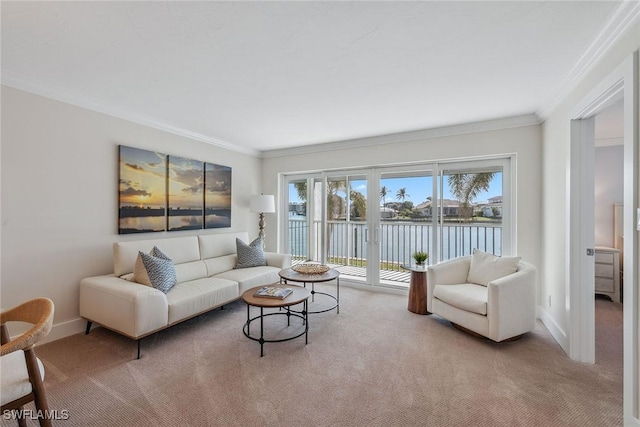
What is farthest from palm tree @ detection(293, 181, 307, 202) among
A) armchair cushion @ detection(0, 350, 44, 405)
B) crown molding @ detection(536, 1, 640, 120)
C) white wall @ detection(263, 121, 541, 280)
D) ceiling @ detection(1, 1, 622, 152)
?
armchair cushion @ detection(0, 350, 44, 405)

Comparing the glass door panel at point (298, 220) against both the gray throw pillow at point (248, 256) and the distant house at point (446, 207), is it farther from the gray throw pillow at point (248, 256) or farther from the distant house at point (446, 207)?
the distant house at point (446, 207)

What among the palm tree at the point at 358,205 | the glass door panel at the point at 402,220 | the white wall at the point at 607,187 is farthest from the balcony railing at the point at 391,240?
the white wall at the point at 607,187

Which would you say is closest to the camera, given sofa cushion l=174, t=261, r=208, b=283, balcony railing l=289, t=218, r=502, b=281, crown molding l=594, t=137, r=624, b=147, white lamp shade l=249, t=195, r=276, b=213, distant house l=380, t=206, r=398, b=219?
sofa cushion l=174, t=261, r=208, b=283

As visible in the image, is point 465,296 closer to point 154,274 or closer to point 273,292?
point 273,292

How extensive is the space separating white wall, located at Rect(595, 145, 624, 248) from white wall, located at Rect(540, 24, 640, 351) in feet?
6.19

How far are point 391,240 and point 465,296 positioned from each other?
5.92 feet

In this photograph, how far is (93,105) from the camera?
112 inches

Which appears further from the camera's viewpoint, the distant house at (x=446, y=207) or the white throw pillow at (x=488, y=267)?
the distant house at (x=446, y=207)

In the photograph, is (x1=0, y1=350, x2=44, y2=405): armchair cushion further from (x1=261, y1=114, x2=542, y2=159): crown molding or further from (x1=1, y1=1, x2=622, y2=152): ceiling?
(x1=261, y1=114, x2=542, y2=159): crown molding

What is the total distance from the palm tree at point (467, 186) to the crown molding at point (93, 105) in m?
3.67

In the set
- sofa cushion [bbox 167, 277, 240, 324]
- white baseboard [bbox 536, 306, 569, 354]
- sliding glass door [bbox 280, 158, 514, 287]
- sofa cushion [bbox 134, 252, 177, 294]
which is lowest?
white baseboard [bbox 536, 306, 569, 354]

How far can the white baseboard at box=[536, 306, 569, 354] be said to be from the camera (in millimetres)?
2430

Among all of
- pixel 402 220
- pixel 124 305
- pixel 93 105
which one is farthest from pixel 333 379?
pixel 93 105

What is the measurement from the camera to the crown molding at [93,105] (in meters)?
2.36
